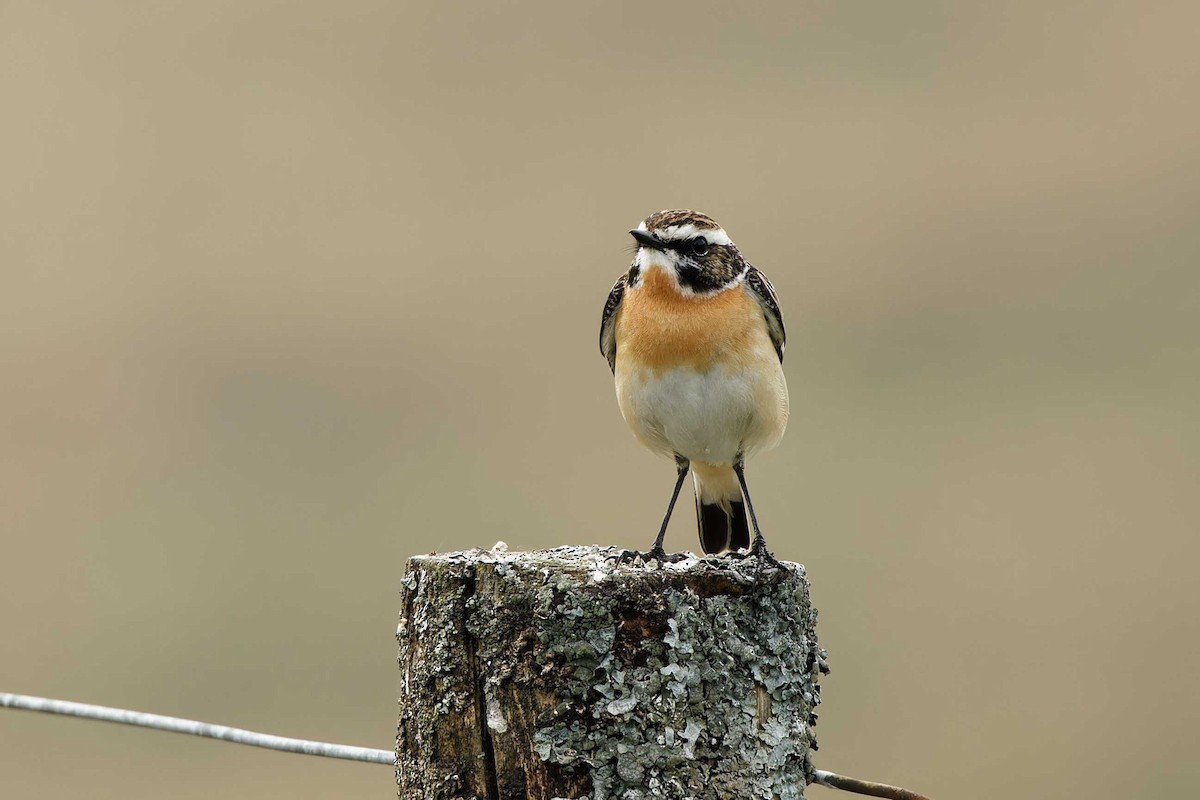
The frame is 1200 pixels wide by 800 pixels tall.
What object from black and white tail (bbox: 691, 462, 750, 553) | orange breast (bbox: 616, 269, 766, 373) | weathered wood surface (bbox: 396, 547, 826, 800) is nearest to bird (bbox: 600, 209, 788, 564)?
orange breast (bbox: 616, 269, 766, 373)

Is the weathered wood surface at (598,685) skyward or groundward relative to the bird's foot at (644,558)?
groundward

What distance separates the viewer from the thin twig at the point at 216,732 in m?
4.27

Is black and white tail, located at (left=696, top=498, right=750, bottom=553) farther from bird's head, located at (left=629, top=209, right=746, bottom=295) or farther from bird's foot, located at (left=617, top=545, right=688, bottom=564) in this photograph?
bird's foot, located at (left=617, top=545, right=688, bottom=564)

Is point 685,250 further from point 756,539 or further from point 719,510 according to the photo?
point 719,510

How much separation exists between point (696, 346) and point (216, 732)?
2.35m

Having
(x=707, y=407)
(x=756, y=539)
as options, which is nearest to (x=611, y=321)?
(x=707, y=407)

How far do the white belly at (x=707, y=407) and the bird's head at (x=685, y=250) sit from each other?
36 cm

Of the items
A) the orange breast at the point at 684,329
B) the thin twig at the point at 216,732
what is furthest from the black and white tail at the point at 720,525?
the thin twig at the point at 216,732

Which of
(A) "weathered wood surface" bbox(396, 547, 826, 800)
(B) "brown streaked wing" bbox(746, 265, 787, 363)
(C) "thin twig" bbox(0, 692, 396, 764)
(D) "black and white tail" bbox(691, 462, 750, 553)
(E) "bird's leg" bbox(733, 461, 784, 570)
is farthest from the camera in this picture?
(D) "black and white tail" bbox(691, 462, 750, 553)

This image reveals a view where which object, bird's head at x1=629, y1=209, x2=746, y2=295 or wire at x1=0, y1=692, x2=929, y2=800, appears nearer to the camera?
wire at x1=0, y1=692, x2=929, y2=800

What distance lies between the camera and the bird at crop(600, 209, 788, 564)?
586cm

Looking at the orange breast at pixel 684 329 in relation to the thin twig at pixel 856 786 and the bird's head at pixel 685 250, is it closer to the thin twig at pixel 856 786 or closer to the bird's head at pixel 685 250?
the bird's head at pixel 685 250

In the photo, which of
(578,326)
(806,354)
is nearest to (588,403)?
(578,326)

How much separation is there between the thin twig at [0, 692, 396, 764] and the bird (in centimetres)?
186
